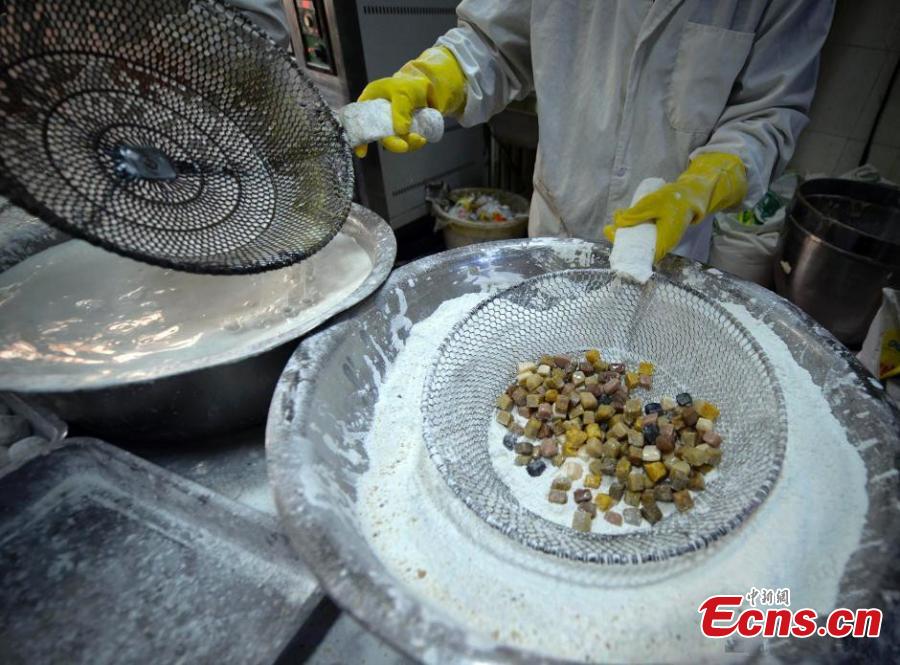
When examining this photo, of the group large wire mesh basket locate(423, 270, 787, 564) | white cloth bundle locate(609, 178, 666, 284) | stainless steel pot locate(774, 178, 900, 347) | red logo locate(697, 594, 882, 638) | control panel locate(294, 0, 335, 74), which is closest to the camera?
red logo locate(697, 594, 882, 638)

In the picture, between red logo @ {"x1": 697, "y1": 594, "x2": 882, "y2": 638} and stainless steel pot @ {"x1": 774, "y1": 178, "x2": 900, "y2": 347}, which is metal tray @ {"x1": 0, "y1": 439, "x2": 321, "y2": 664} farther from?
stainless steel pot @ {"x1": 774, "y1": 178, "x2": 900, "y2": 347}

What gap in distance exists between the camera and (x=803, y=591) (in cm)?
53

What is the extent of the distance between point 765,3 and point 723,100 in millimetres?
184

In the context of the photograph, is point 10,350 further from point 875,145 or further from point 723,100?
point 875,145

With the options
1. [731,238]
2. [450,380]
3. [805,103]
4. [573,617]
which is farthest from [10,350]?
[731,238]

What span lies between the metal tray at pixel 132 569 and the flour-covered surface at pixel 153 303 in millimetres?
225

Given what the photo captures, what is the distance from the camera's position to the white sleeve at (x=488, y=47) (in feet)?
3.83

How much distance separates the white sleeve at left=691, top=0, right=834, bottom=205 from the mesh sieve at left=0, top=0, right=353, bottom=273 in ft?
2.69

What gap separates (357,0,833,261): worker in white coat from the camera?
933 mm

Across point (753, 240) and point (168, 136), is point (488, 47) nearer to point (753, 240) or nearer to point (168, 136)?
point (168, 136)

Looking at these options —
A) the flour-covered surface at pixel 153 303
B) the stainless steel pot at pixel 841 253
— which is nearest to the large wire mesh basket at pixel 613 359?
the flour-covered surface at pixel 153 303

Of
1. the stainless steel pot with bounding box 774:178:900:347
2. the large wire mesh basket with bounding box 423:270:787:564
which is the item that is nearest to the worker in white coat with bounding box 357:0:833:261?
the large wire mesh basket with bounding box 423:270:787:564

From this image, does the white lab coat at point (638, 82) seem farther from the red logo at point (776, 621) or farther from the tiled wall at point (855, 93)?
the tiled wall at point (855, 93)

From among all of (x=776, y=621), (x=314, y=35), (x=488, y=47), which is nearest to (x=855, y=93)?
(x=488, y=47)
